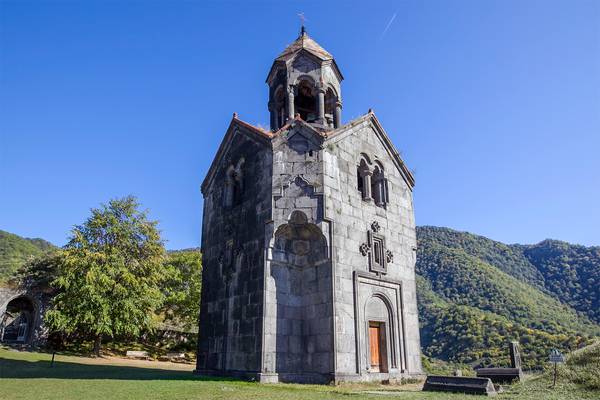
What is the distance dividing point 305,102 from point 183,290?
20638mm

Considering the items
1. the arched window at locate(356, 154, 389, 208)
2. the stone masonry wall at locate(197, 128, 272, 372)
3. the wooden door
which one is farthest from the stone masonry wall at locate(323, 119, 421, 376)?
the stone masonry wall at locate(197, 128, 272, 372)

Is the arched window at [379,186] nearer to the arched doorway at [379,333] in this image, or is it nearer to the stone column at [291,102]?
the arched doorway at [379,333]

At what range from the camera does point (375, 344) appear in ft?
46.9

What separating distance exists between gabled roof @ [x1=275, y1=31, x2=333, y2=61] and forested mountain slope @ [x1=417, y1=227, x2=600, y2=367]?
21.8 meters

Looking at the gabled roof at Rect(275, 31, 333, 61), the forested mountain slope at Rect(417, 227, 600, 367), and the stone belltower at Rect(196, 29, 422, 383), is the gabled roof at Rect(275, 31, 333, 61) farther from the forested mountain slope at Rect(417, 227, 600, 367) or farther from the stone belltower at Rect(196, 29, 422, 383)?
the forested mountain slope at Rect(417, 227, 600, 367)

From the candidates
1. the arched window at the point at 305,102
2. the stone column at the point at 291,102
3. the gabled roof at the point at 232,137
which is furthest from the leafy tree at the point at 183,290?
the stone column at the point at 291,102

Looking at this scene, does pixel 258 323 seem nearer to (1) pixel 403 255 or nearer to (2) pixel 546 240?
(1) pixel 403 255

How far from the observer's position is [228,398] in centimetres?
853

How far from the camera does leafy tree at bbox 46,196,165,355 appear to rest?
23.5 m

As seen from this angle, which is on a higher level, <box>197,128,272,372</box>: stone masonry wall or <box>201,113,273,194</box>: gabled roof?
<box>201,113,273,194</box>: gabled roof

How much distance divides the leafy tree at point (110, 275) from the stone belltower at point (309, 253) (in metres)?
10.3

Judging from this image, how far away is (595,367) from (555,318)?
35.3m

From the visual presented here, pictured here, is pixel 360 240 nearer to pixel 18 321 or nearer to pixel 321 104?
pixel 321 104

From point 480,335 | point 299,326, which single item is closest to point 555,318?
point 480,335
